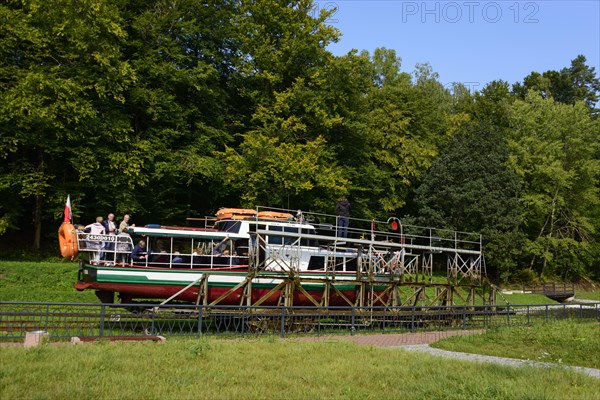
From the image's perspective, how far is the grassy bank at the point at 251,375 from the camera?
9.32m

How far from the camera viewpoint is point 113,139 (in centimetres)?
3425

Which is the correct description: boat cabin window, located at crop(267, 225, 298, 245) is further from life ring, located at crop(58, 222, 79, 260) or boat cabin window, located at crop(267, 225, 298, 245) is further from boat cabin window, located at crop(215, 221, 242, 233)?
life ring, located at crop(58, 222, 79, 260)

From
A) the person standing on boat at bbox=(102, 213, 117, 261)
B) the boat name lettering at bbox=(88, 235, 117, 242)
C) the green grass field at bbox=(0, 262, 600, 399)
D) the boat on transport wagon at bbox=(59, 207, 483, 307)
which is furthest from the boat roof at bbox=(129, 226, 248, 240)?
the green grass field at bbox=(0, 262, 600, 399)

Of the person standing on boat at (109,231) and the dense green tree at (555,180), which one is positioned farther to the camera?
the dense green tree at (555,180)

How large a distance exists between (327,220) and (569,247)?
27.7 m

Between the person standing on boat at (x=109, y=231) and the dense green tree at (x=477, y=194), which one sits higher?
the dense green tree at (x=477, y=194)

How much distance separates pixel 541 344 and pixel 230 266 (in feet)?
36.4

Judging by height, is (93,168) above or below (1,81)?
below

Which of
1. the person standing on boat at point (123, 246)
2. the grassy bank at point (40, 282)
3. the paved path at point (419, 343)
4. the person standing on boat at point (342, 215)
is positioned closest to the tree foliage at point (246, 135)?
the grassy bank at point (40, 282)

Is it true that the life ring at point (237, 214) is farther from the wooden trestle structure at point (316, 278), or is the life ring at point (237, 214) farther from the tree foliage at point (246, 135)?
the tree foliage at point (246, 135)

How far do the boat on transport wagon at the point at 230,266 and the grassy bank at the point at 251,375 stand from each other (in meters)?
7.29

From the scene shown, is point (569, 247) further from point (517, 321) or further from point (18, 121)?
point (18, 121)

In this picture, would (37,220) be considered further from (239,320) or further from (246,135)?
(239,320)

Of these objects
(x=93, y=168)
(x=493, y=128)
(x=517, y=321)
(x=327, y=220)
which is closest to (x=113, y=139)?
(x=93, y=168)
